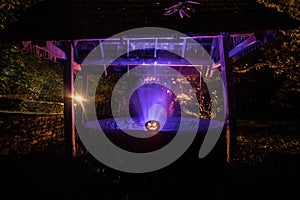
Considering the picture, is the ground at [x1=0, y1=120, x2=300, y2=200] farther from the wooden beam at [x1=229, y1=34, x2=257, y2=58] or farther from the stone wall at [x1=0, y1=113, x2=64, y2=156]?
the wooden beam at [x1=229, y1=34, x2=257, y2=58]

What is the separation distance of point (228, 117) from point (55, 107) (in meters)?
10.7

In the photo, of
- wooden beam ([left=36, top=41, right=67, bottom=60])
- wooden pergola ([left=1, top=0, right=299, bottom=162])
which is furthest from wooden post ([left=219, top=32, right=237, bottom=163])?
wooden beam ([left=36, top=41, right=67, bottom=60])

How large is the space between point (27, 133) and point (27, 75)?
4205mm

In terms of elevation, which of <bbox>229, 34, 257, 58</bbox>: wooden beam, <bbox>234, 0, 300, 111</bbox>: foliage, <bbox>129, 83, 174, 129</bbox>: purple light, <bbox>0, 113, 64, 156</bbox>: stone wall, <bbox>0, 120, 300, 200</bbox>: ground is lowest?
Result: <bbox>0, 120, 300, 200</bbox>: ground

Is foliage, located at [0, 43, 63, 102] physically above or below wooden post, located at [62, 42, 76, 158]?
above

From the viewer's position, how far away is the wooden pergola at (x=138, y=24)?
5.68 m

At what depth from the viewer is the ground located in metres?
5.20

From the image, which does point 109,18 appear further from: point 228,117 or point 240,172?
point 240,172

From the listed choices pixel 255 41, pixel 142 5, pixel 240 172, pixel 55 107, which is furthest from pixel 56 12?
pixel 55 107

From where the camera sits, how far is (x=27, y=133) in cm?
909

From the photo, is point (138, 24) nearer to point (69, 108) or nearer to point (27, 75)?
point (69, 108)

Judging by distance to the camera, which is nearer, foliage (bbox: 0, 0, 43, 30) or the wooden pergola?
the wooden pergola

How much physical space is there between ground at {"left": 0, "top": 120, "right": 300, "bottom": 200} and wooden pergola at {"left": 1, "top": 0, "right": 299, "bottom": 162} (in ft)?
2.30

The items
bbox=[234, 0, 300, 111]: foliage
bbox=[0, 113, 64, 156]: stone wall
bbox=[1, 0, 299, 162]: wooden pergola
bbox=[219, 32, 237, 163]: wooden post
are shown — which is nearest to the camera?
bbox=[1, 0, 299, 162]: wooden pergola
